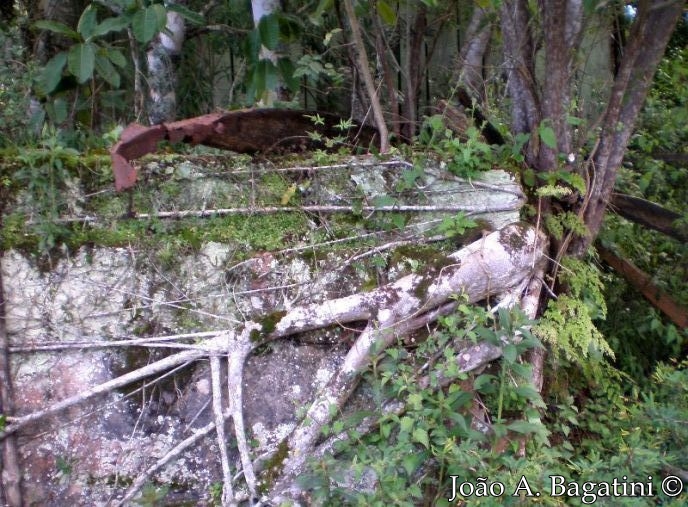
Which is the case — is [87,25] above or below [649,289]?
above

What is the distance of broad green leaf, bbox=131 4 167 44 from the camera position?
123 inches

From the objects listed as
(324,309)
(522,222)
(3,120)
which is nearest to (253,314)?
(324,309)

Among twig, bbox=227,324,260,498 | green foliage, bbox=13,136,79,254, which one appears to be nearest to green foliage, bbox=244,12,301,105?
green foliage, bbox=13,136,79,254

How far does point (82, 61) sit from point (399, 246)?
71.0 inches

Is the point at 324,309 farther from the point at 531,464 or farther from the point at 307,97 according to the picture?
the point at 307,97

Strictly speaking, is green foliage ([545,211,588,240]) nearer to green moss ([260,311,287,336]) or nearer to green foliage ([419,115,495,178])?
green foliage ([419,115,495,178])

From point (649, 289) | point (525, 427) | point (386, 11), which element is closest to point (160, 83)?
point (386, 11)

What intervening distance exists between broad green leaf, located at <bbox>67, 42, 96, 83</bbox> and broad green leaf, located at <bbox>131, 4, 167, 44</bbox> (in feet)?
0.92

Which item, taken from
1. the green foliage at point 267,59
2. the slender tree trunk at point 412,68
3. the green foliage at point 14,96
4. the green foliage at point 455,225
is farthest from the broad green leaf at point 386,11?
the green foliage at point 14,96

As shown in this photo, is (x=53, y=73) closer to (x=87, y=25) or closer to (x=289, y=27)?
(x=87, y=25)

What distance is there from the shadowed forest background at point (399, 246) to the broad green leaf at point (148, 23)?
1cm

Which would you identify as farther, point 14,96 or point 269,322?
point 14,96

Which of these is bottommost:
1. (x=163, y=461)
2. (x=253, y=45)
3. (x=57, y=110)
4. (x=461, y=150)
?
(x=163, y=461)

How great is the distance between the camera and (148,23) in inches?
123
